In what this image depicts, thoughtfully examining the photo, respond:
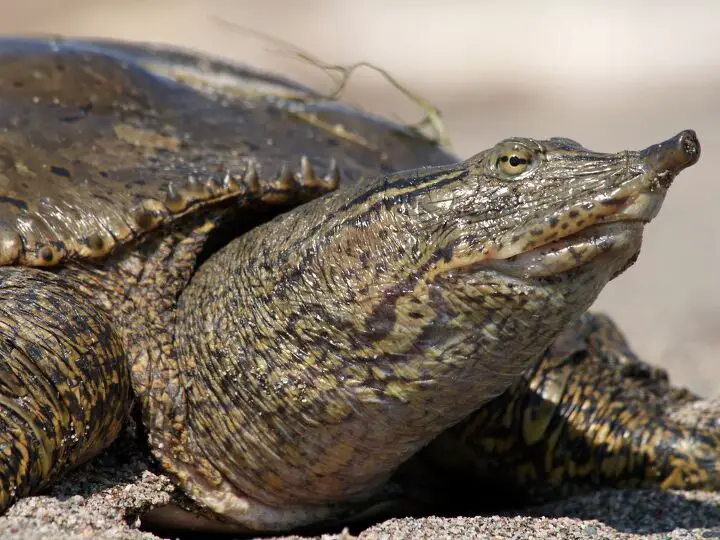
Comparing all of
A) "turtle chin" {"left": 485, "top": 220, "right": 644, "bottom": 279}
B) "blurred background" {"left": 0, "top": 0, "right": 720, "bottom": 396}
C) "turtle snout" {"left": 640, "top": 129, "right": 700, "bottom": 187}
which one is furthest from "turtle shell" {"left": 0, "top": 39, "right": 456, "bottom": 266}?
"blurred background" {"left": 0, "top": 0, "right": 720, "bottom": 396}

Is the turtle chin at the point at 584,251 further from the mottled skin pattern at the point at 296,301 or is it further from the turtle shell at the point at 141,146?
the turtle shell at the point at 141,146

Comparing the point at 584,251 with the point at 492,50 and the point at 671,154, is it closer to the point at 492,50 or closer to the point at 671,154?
the point at 671,154

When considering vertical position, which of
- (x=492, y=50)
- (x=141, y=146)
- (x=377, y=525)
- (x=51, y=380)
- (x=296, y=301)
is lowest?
(x=377, y=525)

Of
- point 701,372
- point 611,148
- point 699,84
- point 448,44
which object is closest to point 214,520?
point 701,372

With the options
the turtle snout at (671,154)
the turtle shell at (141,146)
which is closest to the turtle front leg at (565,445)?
the turtle shell at (141,146)

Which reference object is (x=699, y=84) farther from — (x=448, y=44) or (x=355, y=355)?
(x=355, y=355)

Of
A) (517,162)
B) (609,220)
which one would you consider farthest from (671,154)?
(517,162)

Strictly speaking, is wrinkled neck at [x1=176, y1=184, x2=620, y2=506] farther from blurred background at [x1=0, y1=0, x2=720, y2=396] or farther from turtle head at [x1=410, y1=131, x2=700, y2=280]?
blurred background at [x1=0, y1=0, x2=720, y2=396]
